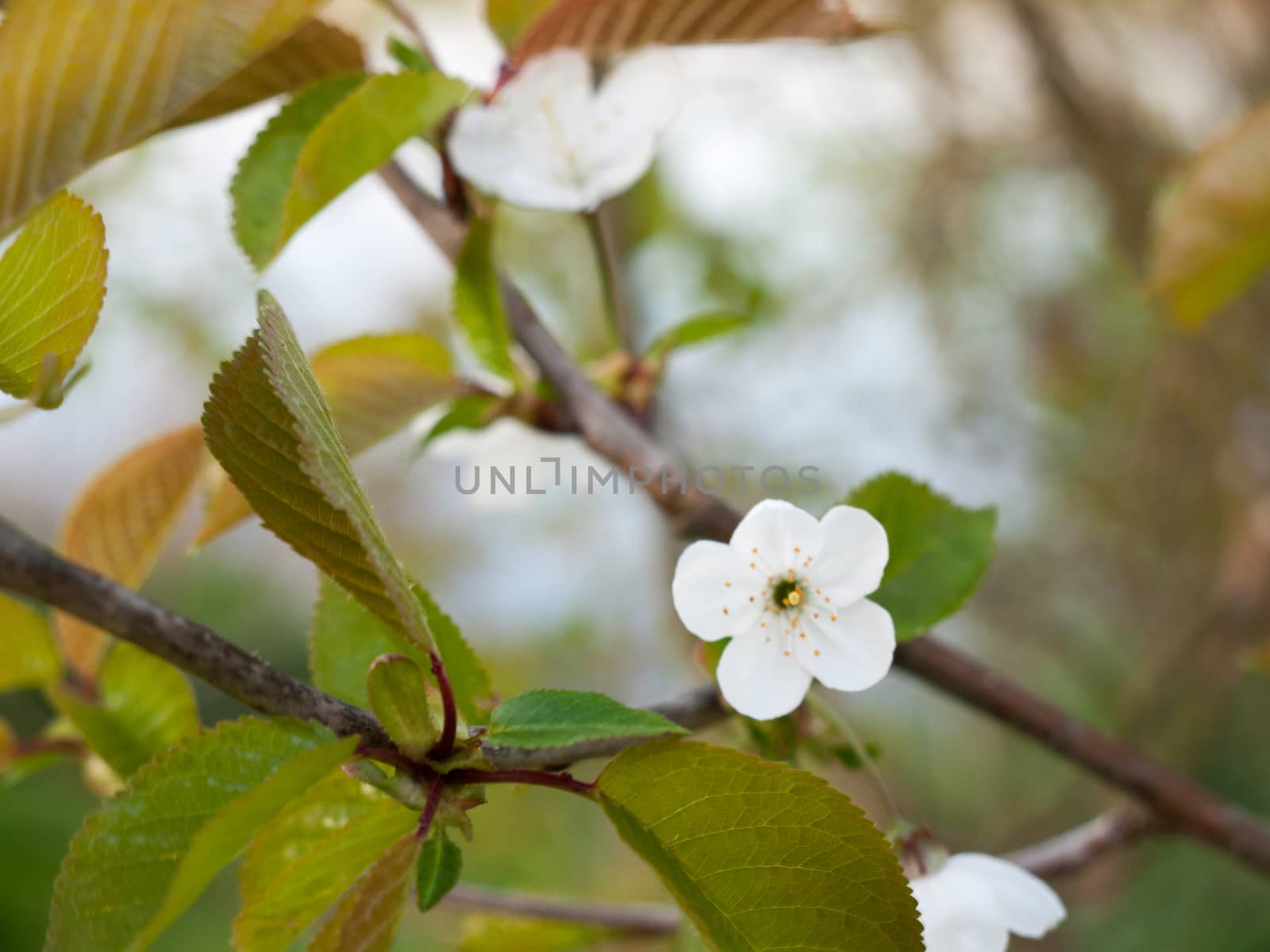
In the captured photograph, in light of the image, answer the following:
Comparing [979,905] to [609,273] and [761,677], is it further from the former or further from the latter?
[609,273]

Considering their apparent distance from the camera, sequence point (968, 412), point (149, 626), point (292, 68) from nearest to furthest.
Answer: point (149, 626) → point (292, 68) → point (968, 412)

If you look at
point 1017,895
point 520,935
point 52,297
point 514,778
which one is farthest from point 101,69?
point 520,935

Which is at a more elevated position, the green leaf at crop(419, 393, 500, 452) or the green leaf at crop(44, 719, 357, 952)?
the green leaf at crop(44, 719, 357, 952)

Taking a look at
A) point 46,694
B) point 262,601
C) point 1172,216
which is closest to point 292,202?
point 46,694

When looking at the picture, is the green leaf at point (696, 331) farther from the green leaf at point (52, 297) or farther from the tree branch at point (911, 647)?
the green leaf at point (52, 297)

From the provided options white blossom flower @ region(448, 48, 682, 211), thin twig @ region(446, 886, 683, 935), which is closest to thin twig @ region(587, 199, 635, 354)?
white blossom flower @ region(448, 48, 682, 211)

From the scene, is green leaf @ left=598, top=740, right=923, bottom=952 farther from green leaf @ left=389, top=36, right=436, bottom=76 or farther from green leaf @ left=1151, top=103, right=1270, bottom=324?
green leaf @ left=1151, top=103, right=1270, bottom=324

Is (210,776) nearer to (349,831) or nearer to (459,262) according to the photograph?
(349,831)
